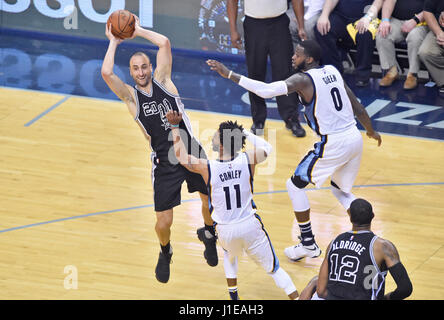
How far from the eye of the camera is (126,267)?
288 inches

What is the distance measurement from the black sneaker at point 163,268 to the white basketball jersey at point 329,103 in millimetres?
1719

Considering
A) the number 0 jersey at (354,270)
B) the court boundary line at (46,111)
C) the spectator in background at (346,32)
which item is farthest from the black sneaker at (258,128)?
the number 0 jersey at (354,270)

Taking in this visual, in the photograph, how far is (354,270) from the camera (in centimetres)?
559

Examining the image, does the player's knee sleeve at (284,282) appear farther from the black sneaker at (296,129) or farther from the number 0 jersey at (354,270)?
the black sneaker at (296,129)

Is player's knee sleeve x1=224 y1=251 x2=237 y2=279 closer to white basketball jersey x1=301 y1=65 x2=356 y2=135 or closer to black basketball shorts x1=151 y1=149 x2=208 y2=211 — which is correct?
black basketball shorts x1=151 y1=149 x2=208 y2=211

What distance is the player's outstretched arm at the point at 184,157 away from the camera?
6109 millimetres

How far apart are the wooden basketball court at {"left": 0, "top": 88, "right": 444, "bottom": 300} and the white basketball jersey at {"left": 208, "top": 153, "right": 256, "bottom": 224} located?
0.93 meters

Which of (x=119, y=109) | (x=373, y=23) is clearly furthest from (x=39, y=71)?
(x=373, y=23)

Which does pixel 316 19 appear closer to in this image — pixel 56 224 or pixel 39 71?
pixel 39 71

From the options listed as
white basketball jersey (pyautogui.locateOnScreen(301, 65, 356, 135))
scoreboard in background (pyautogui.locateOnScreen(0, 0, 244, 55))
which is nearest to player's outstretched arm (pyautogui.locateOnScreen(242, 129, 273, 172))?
white basketball jersey (pyautogui.locateOnScreen(301, 65, 356, 135))

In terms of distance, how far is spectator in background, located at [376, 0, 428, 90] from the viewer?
37.6 ft

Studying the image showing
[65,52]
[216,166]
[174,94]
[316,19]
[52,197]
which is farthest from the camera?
[65,52]

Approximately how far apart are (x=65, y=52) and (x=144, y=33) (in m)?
6.88

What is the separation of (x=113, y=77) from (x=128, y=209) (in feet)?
6.72
